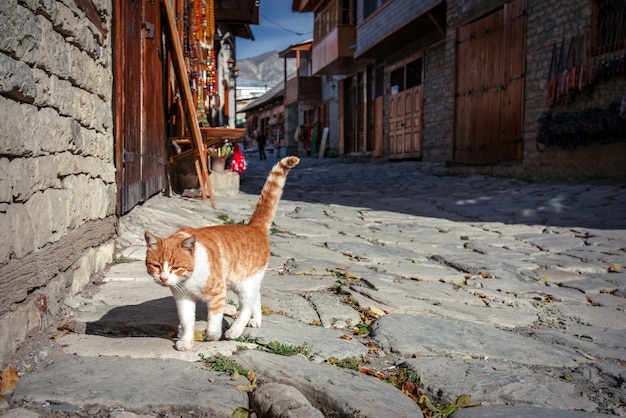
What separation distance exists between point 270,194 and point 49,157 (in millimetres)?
1095

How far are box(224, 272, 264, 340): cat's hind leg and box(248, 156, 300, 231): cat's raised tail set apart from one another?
395 mm

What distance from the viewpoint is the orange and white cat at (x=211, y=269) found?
2441 millimetres

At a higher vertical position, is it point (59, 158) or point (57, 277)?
point (59, 158)

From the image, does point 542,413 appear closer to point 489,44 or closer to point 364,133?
point 489,44

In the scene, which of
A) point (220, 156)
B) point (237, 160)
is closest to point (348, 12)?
point (237, 160)

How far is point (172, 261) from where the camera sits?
7.95 feet

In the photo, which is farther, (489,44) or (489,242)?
(489,44)

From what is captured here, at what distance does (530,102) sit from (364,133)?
10.7 metres

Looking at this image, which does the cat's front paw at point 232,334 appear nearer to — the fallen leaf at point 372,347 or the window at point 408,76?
the fallen leaf at point 372,347

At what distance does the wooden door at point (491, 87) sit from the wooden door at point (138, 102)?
673 centimetres

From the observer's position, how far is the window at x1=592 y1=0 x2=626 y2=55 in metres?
8.29

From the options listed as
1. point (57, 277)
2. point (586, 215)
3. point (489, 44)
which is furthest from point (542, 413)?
point (489, 44)

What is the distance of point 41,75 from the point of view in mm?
2549

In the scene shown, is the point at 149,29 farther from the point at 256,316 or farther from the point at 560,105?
the point at 560,105
